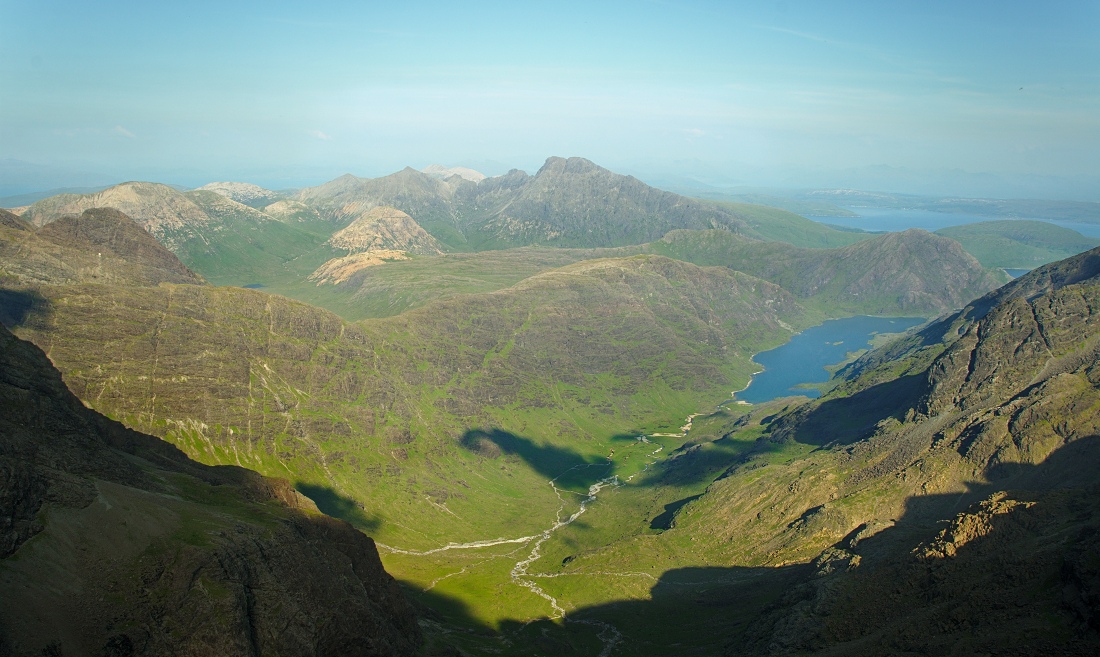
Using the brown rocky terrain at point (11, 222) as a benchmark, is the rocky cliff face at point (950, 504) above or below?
below

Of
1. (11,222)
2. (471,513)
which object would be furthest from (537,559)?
(11,222)

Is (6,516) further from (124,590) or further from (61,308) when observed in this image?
(61,308)

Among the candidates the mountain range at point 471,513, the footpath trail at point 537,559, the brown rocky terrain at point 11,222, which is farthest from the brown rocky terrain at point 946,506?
the brown rocky terrain at point 11,222

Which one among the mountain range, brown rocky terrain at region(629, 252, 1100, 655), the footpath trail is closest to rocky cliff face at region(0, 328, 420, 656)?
the mountain range

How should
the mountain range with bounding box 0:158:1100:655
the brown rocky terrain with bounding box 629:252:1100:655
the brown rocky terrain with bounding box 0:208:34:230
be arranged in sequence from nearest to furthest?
the mountain range with bounding box 0:158:1100:655 < the brown rocky terrain with bounding box 629:252:1100:655 < the brown rocky terrain with bounding box 0:208:34:230

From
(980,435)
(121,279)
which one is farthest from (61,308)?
(980,435)

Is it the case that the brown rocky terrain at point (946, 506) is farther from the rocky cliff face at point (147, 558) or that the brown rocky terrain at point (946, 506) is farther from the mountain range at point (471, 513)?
the rocky cliff face at point (147, 558)

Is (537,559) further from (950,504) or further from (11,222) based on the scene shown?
(11,222)

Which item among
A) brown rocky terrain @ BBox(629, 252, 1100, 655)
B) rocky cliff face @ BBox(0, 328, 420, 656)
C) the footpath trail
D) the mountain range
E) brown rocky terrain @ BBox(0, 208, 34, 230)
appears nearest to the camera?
rocky cliff face @ BBox(0, 328, 420, 656)

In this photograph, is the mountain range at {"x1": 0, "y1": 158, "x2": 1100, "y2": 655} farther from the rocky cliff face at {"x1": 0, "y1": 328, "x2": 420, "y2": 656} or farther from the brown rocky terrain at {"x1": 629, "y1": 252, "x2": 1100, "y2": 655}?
the brown rocky terrain at {"x1": 629, "y1": 252, "x2": 1100, "y2": 655}
